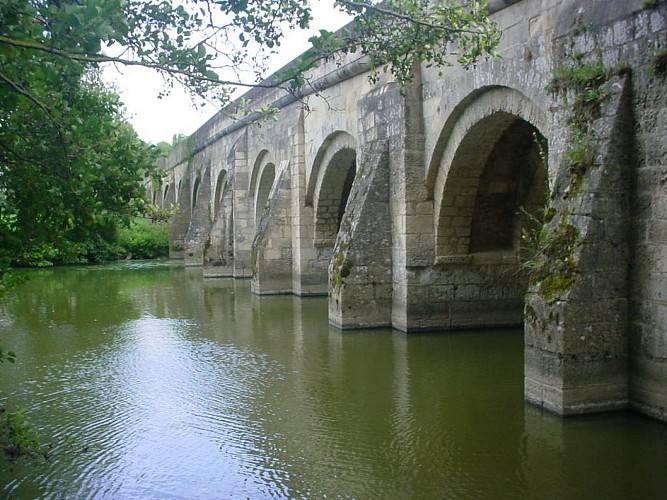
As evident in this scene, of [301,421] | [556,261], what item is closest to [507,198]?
[556,261]

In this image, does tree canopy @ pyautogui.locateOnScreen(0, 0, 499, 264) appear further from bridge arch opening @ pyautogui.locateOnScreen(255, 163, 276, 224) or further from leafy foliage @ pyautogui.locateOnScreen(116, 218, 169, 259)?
leafy foliage @ pyautogui.locateOnScreen(116, 218, 169, 259)

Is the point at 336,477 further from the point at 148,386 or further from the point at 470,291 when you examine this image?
the point at 470,291

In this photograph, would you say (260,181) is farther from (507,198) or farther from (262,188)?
(507,198)

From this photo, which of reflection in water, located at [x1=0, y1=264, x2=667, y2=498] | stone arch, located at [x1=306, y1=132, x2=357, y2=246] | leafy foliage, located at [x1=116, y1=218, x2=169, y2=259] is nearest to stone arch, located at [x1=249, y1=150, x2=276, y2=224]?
stone arch, located at [x1=306, y1=132, x2=357, y2=246]

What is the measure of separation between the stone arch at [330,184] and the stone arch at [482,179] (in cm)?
393

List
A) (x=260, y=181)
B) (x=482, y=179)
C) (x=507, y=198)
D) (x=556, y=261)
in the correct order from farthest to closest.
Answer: (x=260, y=181), (x=507, y=198), (x=482, y=179), (x=556, y=261)

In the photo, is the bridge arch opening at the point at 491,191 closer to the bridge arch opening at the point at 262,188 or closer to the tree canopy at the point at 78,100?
the tree canopy at the point at 78,100

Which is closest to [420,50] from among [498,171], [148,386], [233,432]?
[233,432]

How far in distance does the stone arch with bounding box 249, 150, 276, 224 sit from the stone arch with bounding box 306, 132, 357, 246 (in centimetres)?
377

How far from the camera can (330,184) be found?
47.0 ft

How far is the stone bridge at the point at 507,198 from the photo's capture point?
18.8 ft

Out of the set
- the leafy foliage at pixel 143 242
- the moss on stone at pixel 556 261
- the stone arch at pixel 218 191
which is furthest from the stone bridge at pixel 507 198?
the leafy foliage at pixel 143 242

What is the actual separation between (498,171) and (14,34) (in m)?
7.40

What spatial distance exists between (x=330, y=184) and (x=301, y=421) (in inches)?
336
